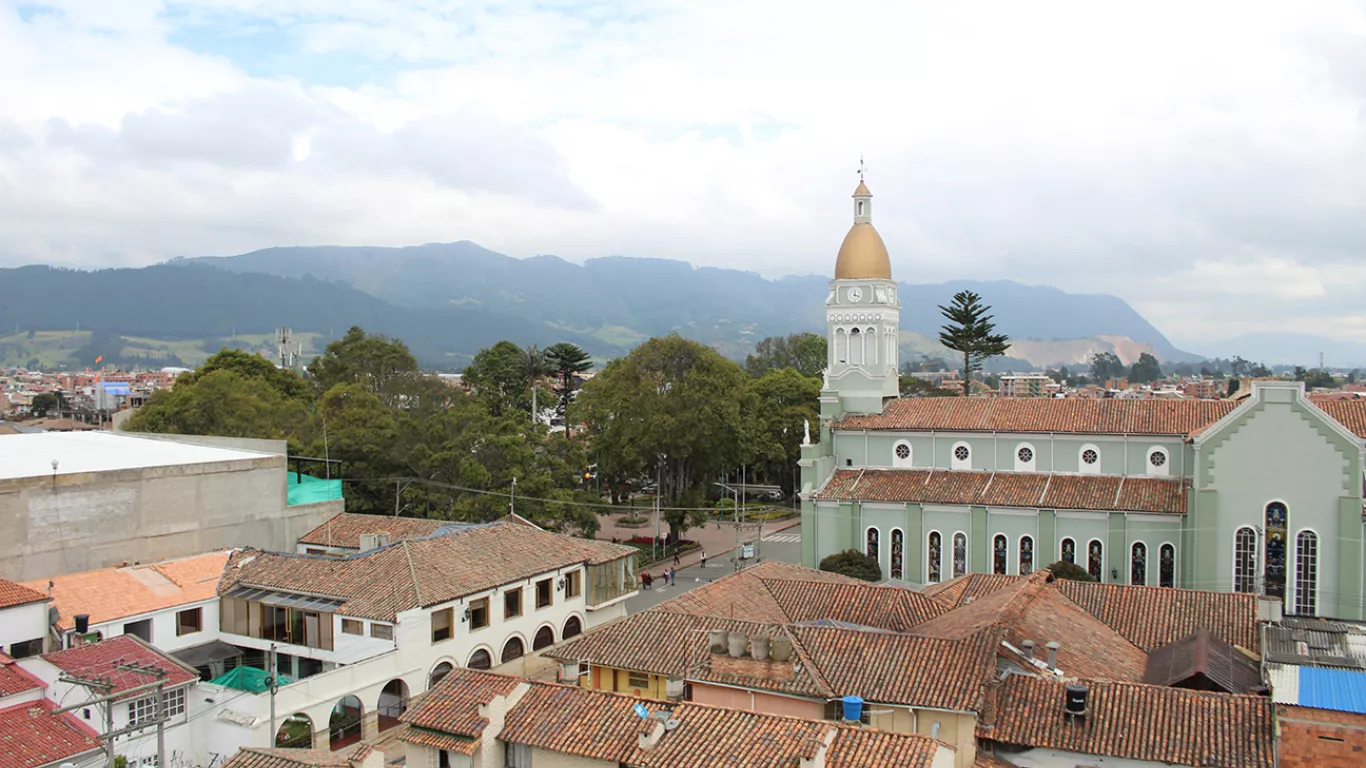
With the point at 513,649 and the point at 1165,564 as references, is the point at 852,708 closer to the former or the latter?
the point at 513,649

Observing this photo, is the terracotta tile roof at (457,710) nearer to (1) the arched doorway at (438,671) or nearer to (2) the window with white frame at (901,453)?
(1) the arched doorway at (438,671)

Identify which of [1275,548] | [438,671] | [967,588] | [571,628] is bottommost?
[571,628]

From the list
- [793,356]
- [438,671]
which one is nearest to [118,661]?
[438,671]

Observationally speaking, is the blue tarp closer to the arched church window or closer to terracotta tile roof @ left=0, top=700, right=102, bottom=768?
the arched church window

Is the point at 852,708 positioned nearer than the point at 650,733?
No

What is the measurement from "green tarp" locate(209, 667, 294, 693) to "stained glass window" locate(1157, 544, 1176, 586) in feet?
94.3

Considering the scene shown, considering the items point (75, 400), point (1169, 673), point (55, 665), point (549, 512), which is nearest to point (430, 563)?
point (55, 665)

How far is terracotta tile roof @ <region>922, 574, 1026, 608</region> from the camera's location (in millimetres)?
26078

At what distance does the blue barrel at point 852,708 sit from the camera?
16719 millimetres

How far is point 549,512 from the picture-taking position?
40.9m

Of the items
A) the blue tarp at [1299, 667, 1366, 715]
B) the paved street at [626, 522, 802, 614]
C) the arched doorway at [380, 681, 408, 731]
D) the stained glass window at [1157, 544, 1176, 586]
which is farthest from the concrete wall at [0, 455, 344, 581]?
the blue tarp at [1299, 667, 1366, 715]

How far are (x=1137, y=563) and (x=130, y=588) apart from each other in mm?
33108

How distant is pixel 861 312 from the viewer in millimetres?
45062

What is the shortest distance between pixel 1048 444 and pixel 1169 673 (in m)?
19.0
